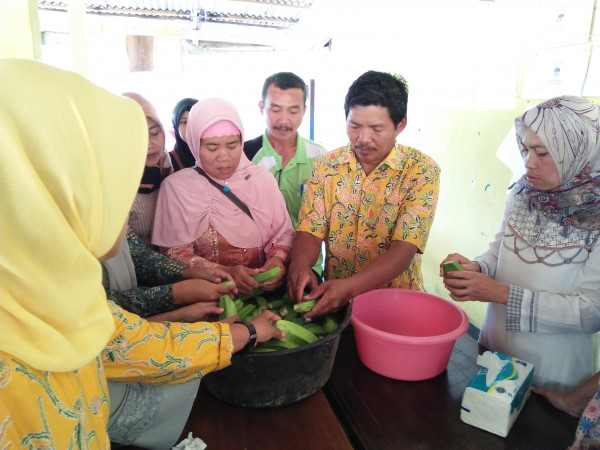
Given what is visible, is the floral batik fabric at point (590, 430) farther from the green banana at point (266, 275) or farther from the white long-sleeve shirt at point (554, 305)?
the green banana at point (266, 275)

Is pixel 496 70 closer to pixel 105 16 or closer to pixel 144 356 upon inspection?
pixel 144 356

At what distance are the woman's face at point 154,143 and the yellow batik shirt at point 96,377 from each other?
1539 mm

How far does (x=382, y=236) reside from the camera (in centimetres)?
213

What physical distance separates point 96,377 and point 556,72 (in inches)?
128

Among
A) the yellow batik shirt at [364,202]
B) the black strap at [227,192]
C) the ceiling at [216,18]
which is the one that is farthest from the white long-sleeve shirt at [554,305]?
the ceiling at [216,18]

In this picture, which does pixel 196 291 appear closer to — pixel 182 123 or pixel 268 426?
pixel 268 426

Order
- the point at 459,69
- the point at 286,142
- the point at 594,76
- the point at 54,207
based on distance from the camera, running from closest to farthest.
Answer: the point at 54,207
the point at 594,76
the point at 286,142
the point at 459,69

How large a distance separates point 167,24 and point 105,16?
2.98 feet

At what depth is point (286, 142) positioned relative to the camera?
3078 mm

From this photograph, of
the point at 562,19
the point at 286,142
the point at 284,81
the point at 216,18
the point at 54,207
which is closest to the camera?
the point at 54,207

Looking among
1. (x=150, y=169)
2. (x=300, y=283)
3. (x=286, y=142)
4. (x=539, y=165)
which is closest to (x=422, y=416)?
(x=300, y=283)

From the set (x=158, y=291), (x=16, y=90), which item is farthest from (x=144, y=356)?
(x=16, y=90)

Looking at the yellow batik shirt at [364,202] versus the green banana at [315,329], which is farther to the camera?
the yellow batik shirt at [364,202]

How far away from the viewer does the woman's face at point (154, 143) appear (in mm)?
2463
